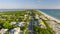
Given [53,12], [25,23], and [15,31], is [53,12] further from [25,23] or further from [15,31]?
[15,31]

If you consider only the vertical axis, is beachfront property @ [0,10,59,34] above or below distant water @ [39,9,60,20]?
below

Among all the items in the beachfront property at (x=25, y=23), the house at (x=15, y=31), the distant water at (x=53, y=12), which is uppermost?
the distant water at (x=53, y=12)

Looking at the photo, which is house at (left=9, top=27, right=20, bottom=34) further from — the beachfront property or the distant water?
the distant water

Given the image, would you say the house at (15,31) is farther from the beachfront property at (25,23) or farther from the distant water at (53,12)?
the distant water at (53,12)

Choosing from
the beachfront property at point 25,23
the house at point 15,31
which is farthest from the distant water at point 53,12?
the house at point 15,31

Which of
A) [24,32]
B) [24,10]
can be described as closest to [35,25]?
[24,32]

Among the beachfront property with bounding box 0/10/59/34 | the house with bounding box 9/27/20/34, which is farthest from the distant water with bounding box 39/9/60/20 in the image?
the house with bounding box 9/27/20/34

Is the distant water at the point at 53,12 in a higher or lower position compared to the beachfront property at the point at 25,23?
higher

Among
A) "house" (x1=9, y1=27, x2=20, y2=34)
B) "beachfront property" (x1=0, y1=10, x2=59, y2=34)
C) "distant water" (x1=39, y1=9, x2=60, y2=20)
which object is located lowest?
"house" (x1=9, y1=27, x2=20, y2=34)

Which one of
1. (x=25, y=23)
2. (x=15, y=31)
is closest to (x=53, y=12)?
(x=25, y=23)
